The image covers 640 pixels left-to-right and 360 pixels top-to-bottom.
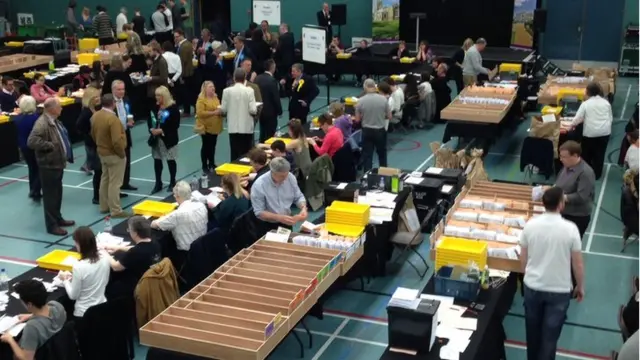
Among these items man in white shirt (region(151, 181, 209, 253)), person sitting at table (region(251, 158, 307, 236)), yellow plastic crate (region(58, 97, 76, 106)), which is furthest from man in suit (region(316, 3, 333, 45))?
man in white shirt (region(151, 181, 209, 253))

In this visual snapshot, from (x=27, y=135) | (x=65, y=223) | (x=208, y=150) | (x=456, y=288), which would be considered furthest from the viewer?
(x=208, y=150)

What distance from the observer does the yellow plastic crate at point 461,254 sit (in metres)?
6.50

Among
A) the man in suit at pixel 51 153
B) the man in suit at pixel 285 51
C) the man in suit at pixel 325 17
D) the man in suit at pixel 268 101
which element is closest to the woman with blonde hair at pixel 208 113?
the man in suit at pixel 268 101

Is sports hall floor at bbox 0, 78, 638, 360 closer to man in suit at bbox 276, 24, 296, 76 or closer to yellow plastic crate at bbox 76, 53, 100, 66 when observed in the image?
yellow plastic crate at bbox 76, 53, 100, 66

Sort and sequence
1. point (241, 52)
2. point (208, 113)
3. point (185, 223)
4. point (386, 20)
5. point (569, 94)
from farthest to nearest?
1. point (386, 20)
2. point (241, 52)
3. point (569, 94)
4. point (208, 113)
5. point (185, 223)

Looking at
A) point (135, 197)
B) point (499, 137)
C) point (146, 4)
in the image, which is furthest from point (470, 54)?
point (146, 4)

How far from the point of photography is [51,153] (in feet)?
29.5

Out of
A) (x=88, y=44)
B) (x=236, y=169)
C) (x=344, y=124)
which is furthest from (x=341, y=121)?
(x=88, y=44)

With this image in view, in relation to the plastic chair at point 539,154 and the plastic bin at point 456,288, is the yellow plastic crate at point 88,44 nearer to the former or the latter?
the plastic chair at point 539,154

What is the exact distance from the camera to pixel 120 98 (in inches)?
397

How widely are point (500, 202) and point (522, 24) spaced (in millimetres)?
14880

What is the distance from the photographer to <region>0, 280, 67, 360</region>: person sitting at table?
5383 millimetres

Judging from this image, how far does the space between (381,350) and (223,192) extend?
2.59 meters

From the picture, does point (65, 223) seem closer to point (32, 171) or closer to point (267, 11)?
point (32, 171)
